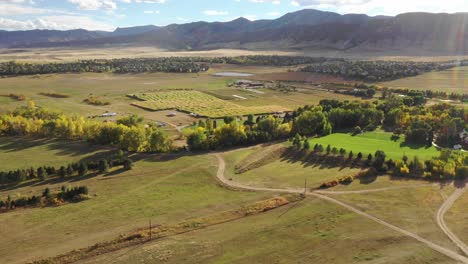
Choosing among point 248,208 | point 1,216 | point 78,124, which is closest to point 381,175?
point 248,208

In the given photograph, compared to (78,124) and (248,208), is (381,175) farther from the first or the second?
(78,124)

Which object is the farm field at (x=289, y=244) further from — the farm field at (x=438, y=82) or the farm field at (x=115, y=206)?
the farm field at (x=438, y=82)

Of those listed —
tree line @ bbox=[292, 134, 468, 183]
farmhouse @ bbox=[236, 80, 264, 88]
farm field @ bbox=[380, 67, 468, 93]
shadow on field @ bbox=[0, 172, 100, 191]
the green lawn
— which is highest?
farm field @ bbox=[380, 67, 468, 93]

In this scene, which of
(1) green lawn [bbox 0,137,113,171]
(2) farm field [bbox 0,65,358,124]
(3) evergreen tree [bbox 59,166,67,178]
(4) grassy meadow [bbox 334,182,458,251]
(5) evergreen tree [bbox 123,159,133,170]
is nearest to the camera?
(4) grassy meadow [bbox 334,182,458,251]

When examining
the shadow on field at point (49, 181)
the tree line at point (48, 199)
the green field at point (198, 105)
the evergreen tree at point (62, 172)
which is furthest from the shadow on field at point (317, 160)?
the green field at point (198, 105)

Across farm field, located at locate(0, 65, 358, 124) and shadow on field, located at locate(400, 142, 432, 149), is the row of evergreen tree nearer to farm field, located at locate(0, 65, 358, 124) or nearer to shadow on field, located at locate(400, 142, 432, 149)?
farm field, located at locate(0, 65, 358, 124)

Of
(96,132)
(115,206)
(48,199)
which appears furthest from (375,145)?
(48,199)

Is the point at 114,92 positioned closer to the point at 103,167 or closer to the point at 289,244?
the point at 103,167

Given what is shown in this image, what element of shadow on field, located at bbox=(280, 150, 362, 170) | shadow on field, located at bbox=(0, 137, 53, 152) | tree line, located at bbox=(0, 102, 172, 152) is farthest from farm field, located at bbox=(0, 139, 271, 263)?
shadow on field, located at bbox=(280, 150, 362, 170)
